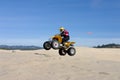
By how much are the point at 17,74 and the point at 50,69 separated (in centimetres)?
127

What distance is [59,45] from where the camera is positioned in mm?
19750

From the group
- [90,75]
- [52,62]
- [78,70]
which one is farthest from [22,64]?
[90,75]

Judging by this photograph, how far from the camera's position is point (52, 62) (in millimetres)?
12523

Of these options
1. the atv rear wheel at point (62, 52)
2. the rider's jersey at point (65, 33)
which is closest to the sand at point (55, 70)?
the rider's jersey at point (65, 33)

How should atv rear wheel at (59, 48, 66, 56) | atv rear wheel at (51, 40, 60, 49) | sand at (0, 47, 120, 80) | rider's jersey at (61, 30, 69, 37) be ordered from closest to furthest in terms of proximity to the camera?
sand at (0, 47, 120, 80) < rider's jersey at (61, 30, 69, 37) < atv rear wheel at (51, 40, 60, 49) < atv rear wheel at (59, 48, 66, 56)

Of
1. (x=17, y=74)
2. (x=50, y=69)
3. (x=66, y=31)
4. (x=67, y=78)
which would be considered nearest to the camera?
(x=67, y=78)

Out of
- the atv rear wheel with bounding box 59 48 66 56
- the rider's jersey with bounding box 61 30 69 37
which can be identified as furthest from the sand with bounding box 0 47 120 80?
the atv rear wheel with bounding box 59 48 66 56

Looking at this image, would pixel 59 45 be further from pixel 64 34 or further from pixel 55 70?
pixel 55 70

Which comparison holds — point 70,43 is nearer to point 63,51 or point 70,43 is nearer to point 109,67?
point 63,51

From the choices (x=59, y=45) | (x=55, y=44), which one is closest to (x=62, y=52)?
(x=59, y=45)

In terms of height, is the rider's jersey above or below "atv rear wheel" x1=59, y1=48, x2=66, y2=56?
above

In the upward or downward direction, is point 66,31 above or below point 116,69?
above

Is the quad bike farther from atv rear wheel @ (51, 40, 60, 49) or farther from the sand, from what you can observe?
the sand

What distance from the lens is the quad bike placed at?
1952cm
